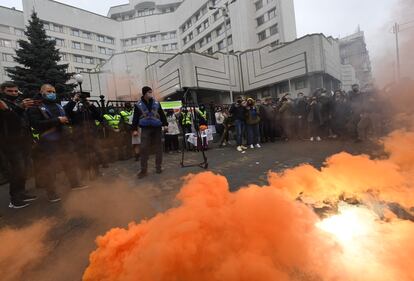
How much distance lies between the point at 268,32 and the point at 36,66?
25673mm

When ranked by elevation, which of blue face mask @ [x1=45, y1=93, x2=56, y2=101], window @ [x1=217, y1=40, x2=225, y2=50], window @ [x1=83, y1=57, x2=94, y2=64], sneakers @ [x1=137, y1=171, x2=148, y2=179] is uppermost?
window @ [x1=83, y1=57, x2=94, y2=64]

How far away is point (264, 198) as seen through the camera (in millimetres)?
2816

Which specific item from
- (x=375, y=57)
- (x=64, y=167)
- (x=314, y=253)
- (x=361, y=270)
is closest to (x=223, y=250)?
(x=314, y=253)

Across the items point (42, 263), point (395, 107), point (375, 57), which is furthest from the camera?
point (375, 57)

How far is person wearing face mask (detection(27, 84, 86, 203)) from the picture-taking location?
4.61 metres

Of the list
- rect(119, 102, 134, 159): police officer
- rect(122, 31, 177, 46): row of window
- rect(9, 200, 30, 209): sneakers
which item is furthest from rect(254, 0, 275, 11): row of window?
rect(9, 200, 30, 209): sneakers

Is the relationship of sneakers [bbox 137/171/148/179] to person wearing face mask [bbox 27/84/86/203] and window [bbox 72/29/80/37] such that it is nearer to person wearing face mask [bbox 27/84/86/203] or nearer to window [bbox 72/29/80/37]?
person wearing face mask [bbox 27/84/86/203]

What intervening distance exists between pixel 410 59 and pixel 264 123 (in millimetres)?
7015

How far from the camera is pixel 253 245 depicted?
236cm

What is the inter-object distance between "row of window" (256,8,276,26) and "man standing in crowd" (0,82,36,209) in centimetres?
3544

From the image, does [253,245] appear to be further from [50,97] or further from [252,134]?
[252,134]

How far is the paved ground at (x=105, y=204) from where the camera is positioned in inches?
112

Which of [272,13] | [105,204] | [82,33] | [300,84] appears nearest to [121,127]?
[105,204]

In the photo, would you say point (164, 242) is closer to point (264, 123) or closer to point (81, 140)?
point (81, 140)
